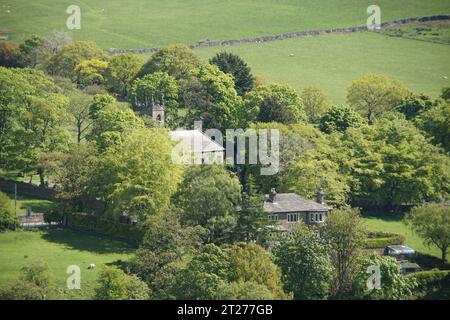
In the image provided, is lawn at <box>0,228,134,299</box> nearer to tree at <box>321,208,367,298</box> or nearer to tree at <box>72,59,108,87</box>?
tree at <box>321,208,367,298</box>

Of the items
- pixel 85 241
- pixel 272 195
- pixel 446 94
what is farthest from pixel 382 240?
pixel 446 94

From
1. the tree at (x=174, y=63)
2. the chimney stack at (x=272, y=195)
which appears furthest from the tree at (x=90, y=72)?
the chimney stack at (x=272, y=195)

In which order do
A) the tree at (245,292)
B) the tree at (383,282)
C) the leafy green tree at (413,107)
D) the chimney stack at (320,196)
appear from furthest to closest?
the leafy green tree at (413,107)
the chimney stack at (320,196)
the tree at (383,282)
the tree at (245,292)

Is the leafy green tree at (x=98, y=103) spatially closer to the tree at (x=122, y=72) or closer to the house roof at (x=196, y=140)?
the house roof at (x=196, y=140)

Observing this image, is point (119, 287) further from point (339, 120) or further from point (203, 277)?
point (339, 120)

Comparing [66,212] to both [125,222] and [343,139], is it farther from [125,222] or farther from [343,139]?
[343,139]
